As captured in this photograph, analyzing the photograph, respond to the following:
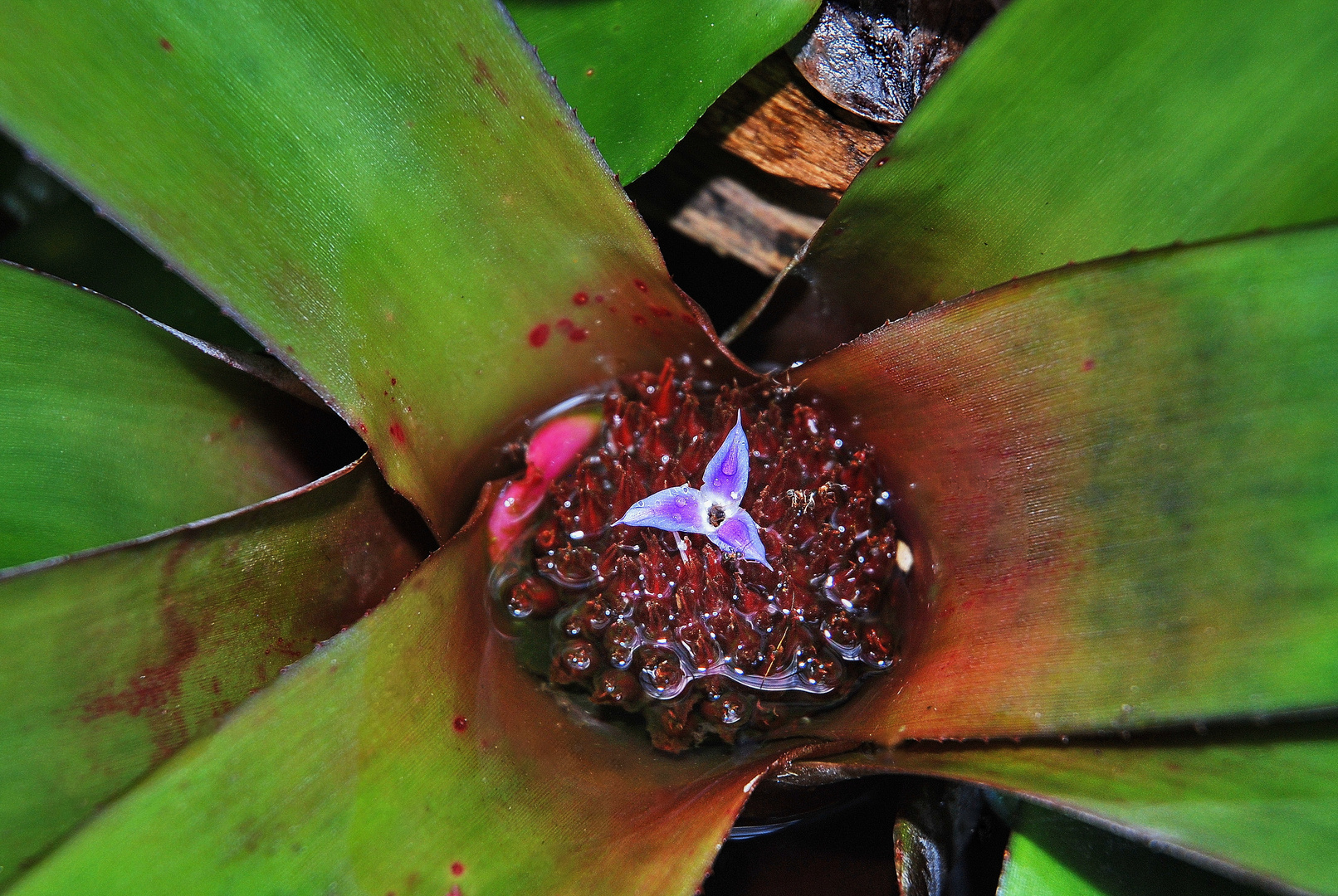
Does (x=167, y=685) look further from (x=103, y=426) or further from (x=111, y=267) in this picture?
(x=111, y=267)

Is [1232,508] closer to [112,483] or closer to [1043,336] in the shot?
[1043,336]

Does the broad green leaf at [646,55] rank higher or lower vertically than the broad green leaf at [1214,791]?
higher

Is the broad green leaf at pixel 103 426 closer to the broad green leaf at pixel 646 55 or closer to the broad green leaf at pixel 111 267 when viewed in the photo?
the broad green leaf at pixel 111 267

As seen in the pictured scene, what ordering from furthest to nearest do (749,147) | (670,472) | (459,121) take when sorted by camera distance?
(749,147) → (670,472) → (459,121)

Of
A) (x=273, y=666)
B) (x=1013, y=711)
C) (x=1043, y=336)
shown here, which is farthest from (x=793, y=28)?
(x=273, y=666)

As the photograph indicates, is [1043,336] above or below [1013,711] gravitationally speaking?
above

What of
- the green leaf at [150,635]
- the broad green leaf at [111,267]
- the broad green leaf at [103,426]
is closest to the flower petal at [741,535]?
the green leaf at [150,635]

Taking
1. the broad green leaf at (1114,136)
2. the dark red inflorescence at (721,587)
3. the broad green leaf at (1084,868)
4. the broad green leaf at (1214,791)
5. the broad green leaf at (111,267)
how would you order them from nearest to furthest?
the broad green leaf at (1214,791) → the broad green leaf at (1114,136) → the broad green leaf at (1084,868) → the dark red inflorescence at (721,587) → the broad green leaf at (111,267)

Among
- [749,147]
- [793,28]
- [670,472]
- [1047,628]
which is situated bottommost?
[1047,628]
